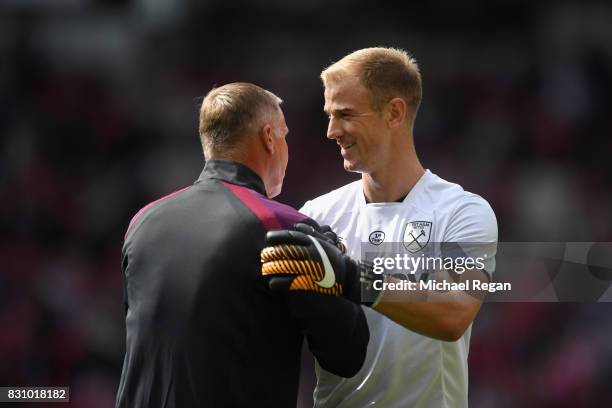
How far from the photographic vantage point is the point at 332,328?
8.38 ft

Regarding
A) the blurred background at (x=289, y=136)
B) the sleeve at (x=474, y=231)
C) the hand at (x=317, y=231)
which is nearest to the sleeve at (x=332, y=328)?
the hand at (x=317, y=231)

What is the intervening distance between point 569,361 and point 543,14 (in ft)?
17.0

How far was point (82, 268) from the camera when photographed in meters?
8.62

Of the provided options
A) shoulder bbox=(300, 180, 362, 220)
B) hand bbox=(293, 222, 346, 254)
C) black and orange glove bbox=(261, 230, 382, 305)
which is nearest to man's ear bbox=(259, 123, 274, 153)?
hand bbox=(293, 222, 346, 254)

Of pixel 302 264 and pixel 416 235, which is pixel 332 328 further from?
pixel 416 235

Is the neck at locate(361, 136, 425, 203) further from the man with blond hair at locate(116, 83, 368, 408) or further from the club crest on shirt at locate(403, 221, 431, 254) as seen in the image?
the man with blond hair at locate(116, 83, 368, 408)

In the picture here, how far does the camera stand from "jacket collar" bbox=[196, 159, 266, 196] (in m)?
2.73

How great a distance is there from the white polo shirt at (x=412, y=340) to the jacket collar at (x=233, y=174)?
65 cm

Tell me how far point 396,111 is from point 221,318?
123 cm

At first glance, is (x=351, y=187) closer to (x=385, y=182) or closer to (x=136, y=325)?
(x=385, y=182)

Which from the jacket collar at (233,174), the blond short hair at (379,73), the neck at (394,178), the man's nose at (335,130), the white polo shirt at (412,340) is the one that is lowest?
the white polo shirt at (412,340)

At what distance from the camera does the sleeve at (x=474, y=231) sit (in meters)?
3.10

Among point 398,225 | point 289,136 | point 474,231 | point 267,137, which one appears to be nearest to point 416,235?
point 398,225

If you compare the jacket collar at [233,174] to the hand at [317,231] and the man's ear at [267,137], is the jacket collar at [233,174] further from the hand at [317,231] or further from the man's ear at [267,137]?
the hand at [317,231]
